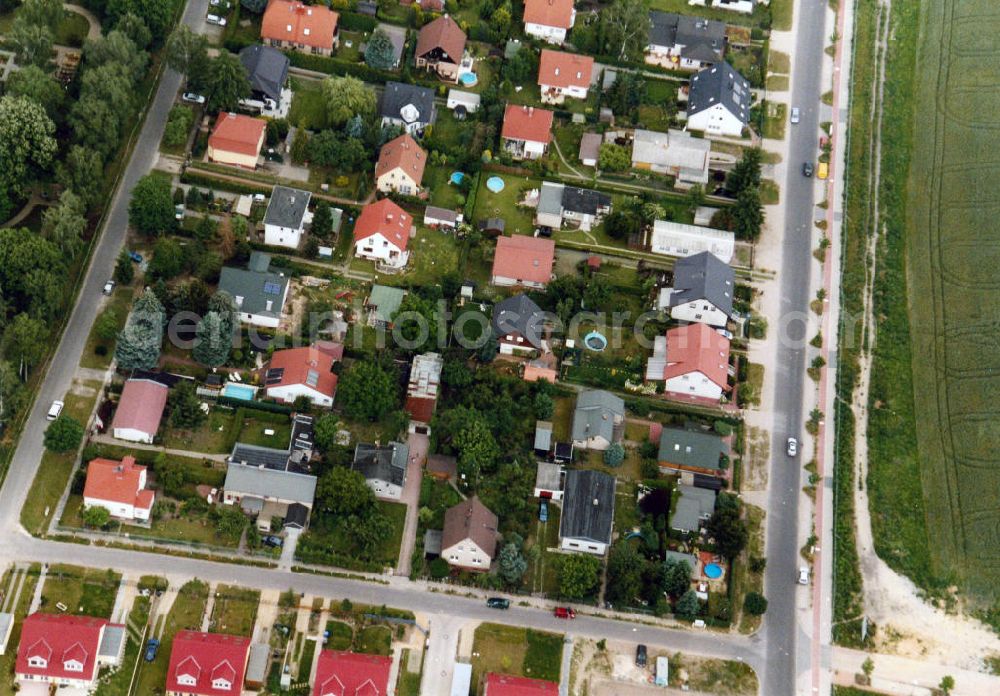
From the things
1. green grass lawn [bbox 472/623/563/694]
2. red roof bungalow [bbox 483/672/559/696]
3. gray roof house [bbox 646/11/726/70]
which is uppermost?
gray roof house [bbox 646/11/726/70]

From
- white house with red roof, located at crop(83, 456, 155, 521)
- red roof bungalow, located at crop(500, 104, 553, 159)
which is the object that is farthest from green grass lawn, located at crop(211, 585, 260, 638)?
red roof bungalow, located at crop(500, 104, 553, 159)

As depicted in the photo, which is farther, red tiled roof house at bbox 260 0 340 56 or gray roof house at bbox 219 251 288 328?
red tiled roof house at bbox 260 0 340 56

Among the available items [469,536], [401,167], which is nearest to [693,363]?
[469,536]

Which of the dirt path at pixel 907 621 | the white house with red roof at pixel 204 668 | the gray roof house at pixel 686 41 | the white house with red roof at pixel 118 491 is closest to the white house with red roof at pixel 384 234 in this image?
the white house with red roof at pixel 118 491

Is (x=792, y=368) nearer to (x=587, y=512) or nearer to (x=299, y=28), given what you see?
(x=587, y=512)

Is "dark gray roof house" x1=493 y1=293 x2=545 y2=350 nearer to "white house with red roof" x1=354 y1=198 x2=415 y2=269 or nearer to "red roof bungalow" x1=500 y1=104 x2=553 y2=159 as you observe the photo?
"white house with red roof" x1=354 y1=198 x2=415 y2=269

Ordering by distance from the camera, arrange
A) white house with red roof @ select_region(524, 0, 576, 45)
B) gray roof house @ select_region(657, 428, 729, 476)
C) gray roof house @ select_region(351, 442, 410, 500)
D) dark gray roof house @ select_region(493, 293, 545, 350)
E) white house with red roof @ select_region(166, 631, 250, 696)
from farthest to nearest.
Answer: white house with red roof @ select_region(524, 0, 576, 45) < dark gray roof house @ select_region(493, 293, 545, 350) < gray roof house @ select_region(657, 428, 729, 476) < gray roof house @ select_region(351, 442, 410, 500) < white house with red roof @ select_region(166, 631, 250, 696)
